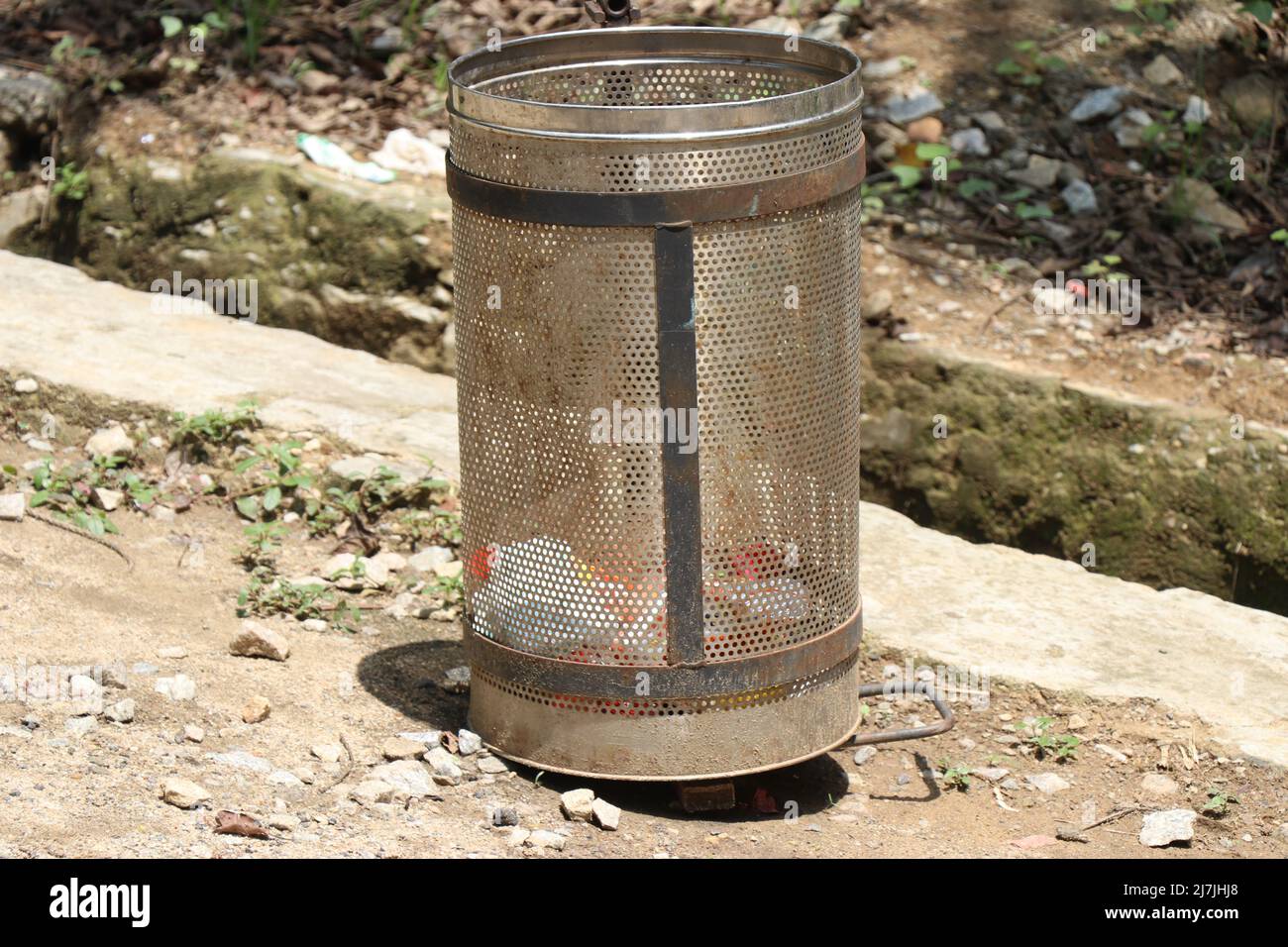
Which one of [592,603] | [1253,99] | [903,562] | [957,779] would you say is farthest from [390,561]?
[1253,99]

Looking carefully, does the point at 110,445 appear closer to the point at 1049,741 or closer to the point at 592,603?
the point at 592,603

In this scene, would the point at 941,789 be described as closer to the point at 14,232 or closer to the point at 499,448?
the point at 499,448

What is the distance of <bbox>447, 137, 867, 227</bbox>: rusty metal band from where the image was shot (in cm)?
328

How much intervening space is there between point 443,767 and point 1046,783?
145cm

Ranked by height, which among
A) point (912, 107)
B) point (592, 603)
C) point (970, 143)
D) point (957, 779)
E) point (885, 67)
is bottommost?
point (957, 779)

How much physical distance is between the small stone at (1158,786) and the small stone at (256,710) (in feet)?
6.73

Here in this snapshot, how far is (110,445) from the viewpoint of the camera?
4992mm

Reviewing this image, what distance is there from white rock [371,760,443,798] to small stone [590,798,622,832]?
32 centimetres

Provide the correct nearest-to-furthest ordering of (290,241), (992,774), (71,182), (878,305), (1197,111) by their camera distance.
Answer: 1. (992,774)
2. (878,305)
3. (290,241)
4. (1197,111)
5. (71,182)

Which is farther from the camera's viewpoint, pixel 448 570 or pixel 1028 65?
pixel 1028 65

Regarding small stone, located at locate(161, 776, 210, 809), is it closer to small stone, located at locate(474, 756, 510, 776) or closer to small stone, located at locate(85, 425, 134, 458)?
small stone, located at locate(474, 756, 510, 776)

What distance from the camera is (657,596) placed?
139 inches

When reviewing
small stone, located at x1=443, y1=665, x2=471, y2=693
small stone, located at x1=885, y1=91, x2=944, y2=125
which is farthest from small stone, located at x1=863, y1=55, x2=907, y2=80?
small stone, located at x1=443, y1=665, x2=471, y2=693

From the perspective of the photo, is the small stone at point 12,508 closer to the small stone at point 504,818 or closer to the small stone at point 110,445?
the small stone at point 110,445
